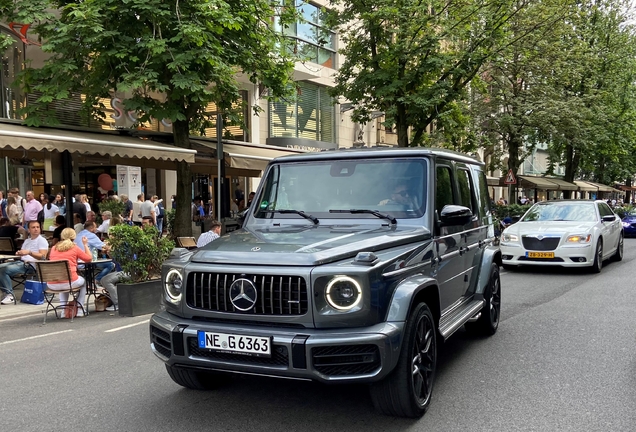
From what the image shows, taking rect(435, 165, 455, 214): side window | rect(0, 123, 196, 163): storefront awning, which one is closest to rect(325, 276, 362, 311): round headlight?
rect(435, 165, 455, 214): side window

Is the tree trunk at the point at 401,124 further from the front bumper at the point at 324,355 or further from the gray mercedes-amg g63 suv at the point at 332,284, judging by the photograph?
the front bumper at the point at 324,355

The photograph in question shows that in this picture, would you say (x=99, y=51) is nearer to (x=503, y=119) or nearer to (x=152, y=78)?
(x=152, y=78)

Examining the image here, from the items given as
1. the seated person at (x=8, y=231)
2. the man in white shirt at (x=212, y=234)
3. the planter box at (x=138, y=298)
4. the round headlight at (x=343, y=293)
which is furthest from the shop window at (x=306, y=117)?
the round headlight at (x=343, y=293)

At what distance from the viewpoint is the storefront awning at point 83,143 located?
388 inches

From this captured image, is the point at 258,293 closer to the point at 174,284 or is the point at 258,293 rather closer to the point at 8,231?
the point at 174,284

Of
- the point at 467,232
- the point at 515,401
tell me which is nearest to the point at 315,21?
the point at 467,232

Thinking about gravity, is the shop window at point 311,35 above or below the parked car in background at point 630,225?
above

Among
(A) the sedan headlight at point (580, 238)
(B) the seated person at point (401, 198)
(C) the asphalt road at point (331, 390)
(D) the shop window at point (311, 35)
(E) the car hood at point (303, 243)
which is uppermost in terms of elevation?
(D) the shop window at point (311, 35)

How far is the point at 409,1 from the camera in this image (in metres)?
16.0

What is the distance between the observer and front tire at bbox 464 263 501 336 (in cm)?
605

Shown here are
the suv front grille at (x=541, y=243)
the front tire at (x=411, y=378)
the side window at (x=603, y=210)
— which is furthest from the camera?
the side window at (x=603, y=210)

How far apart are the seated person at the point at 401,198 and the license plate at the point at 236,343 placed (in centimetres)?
174

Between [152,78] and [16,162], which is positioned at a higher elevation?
[152,78]

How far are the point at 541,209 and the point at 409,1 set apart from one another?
7.48 meters
